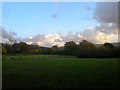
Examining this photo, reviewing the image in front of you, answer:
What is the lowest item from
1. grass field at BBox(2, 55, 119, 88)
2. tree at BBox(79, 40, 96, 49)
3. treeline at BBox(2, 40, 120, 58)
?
grass field at BBox(2, 55, 119, 88)

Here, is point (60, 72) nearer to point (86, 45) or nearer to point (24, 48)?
point (86, 45)

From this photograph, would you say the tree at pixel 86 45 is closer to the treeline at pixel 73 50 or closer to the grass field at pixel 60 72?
the treeline at pixel 73 50

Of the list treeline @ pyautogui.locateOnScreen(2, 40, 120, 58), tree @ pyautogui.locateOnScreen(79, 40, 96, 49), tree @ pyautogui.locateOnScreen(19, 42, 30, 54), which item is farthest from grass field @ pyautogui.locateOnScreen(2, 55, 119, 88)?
tree @ pyautogui.locateOnScreen(79, 40, 96, 49)

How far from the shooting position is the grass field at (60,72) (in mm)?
5723

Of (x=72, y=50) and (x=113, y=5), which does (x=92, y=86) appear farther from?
(x=113, y=5)

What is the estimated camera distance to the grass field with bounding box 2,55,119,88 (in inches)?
225

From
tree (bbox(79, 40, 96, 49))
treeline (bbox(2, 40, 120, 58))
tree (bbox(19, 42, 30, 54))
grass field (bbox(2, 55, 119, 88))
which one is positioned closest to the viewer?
grass field (bbox(2, 55, 119, 88))

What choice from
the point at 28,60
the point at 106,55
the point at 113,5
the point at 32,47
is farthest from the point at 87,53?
the point at 28,60

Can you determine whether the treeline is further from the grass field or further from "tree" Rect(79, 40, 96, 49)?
the grass field

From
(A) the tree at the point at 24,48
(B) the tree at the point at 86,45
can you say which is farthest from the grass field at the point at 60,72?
(B) the tree at the point at 86,45

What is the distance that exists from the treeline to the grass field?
0.54 metres

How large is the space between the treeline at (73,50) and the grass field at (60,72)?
54 cm

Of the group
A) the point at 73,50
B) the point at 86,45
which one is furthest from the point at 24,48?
the point at 86,45

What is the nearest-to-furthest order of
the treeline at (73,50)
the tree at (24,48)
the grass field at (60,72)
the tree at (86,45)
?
the grass field at (60,72)
the treeline at (73,50)
the tree at (86,45)
the tree at (24,48)
